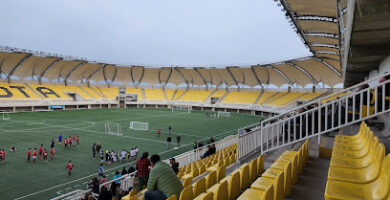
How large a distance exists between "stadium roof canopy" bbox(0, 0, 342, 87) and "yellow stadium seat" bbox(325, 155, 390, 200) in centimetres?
1827

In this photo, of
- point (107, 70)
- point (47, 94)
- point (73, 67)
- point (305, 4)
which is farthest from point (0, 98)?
point (305, 4)

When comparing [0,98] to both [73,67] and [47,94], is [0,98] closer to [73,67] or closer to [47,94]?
[47,94]

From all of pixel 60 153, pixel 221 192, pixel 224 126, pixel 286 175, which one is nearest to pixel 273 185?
pixel 286 175

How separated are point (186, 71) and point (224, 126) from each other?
1462 inches

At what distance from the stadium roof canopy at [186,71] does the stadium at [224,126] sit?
0.28m

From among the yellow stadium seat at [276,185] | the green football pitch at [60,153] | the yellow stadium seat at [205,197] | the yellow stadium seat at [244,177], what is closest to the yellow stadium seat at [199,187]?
the yellow stadium seat at [244,177]

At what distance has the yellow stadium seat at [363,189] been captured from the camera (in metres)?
2.96

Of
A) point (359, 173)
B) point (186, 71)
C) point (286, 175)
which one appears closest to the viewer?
point (359, 173)

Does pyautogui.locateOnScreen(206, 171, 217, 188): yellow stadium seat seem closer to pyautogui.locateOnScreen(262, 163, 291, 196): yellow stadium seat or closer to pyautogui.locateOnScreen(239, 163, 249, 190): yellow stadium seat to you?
pyautogui.locateOnScreen(239, 163, 249, 190): yellow stadium seat

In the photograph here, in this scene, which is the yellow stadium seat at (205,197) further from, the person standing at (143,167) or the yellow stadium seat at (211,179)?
the person standing at (143,167)

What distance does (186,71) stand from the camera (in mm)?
70125

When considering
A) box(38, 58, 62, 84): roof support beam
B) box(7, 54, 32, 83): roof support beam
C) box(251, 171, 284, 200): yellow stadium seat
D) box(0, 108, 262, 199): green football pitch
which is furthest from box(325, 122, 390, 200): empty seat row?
box(38, 58, 62, 84): roof support beam

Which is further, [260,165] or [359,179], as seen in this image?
[260,165]

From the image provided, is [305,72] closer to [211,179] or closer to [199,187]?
[211,179]
